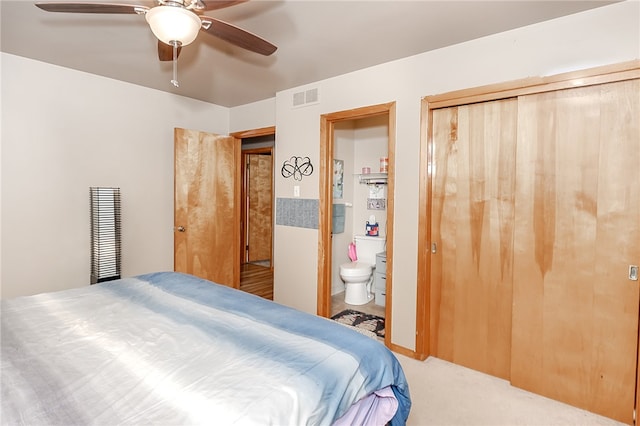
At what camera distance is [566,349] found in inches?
84.1

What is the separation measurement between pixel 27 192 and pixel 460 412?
382cm

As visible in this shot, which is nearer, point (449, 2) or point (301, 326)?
point (301, 326)

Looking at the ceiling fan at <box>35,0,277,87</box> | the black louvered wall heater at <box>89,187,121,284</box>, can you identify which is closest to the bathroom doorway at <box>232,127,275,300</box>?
the black louvered wall heater at <box>89,187,121,284</box>

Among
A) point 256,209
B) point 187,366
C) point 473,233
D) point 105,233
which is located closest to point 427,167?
point 473,233

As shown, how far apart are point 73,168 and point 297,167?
2.15 meters

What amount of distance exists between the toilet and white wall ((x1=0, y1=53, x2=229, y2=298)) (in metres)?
2.13

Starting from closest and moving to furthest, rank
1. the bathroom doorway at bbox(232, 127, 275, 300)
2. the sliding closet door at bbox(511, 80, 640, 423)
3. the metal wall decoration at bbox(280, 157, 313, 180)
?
the sliding closet door at bbox(511, 80, 640, 423)
the metal wall decoration at bbox(280, 157, 313, 180)
the bathroom doorway at bbox(232, 127, 275, 300)

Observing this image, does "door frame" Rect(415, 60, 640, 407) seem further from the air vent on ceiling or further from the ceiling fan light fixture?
the ceiling fan light fixture

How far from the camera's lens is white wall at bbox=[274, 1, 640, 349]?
79.2 inches

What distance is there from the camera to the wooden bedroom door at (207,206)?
3.77 metres

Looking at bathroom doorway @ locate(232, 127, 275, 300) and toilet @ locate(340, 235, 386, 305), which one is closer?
toilet @ locate(340, 235, 386, 305)

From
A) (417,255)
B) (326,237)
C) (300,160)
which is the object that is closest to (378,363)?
(417,255)

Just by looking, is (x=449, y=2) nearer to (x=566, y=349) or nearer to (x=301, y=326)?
(x=301, y=326)

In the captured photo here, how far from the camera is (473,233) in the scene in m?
2.54
